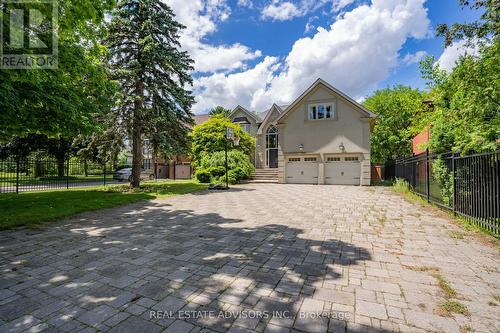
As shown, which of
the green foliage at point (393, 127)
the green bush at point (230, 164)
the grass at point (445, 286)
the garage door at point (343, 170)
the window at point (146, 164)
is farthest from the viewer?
the window at point (146, 164)

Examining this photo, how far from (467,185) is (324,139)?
1232 cm

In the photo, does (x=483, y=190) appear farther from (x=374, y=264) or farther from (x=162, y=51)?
(x=162, y=51)

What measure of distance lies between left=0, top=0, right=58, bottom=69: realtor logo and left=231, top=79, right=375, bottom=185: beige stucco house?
50.4ft

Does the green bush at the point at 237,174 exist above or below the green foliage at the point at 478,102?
below

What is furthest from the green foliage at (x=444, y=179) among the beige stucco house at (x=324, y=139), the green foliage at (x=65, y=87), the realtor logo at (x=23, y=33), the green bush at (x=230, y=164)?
the green bush at (x=230, y=164)

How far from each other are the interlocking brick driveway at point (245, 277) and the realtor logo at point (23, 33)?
438cm

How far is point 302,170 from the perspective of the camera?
19.2 meters

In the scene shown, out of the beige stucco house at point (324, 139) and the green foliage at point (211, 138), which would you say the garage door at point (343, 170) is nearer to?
the beige stucco house at point (324, 139)

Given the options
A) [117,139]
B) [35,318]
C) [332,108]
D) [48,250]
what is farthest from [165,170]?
[35,318]

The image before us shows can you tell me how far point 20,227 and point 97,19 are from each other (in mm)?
5847

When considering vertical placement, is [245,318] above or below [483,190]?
below

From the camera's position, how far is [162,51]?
14.0m

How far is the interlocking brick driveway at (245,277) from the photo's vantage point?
2.44 meters

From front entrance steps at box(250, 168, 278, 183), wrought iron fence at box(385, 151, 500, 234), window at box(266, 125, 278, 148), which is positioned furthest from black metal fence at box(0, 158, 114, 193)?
wrought iron fence at box(385, 151, 500, 234)
